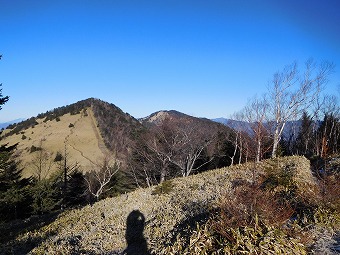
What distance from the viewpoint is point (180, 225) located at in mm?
14617

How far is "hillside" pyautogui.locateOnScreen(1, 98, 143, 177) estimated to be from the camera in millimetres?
62969

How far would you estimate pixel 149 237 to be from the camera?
15.0 m

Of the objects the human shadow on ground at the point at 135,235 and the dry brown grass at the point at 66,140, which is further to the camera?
the dry brown grass at the point at 66,140

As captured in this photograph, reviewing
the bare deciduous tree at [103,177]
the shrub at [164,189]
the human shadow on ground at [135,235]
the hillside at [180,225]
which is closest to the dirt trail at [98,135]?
the bare deciduous tree at [103,177]

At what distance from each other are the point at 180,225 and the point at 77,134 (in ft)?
228

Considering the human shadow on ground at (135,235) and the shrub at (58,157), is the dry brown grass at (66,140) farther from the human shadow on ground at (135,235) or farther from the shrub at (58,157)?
the human shadow on ground at (135,235)

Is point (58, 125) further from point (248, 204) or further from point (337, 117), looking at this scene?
point (248, 204)

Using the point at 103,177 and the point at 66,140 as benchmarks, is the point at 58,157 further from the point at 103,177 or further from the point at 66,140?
the point at 103,177

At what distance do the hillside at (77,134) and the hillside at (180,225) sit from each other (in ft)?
78.6

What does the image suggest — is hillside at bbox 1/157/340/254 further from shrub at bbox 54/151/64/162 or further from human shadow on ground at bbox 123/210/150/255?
shrub at bbox 54/151/64/162

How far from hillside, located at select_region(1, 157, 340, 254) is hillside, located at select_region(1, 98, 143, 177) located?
2397cm

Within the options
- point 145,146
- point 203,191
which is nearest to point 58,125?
point 145,146

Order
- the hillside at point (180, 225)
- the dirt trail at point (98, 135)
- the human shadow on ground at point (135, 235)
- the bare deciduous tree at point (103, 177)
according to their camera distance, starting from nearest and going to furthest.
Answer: the hillside at point (180, 225) < the human shadow on ground at point (135, 235) < the bare deciduous tree at point (103, 177) < the dirt trail at point (98, 135)

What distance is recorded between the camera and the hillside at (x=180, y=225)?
32.0 feet
